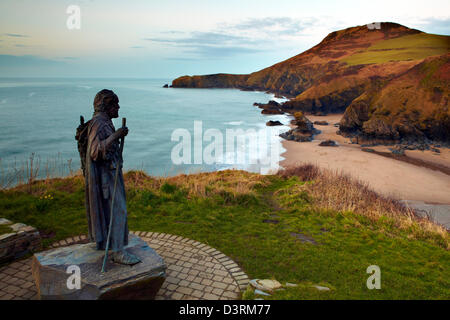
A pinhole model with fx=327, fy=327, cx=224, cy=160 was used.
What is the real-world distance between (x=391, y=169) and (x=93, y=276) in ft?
66.5

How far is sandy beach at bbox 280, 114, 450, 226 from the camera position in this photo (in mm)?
15504

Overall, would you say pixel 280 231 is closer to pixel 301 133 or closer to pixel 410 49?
pixel 301 133

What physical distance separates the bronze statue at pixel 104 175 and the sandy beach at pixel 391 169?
12.2 meters

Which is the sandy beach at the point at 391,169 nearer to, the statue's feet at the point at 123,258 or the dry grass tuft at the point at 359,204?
the dry grass tuft at the point at 359,204

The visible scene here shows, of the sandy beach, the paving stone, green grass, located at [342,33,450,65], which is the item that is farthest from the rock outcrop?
green grass, located at [342,33,450,65]

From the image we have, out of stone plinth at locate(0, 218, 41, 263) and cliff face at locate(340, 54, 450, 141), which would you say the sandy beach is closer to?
cliff face at locate(340, 54, 450, 141)

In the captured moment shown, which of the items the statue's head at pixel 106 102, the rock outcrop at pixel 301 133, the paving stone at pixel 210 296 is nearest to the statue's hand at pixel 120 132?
the statue's head at pixel 106 102

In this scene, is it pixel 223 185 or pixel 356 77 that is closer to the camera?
pixel 223 185

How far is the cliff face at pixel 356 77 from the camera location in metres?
31.5

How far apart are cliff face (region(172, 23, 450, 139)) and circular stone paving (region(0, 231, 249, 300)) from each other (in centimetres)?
2702

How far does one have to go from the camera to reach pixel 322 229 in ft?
29.8

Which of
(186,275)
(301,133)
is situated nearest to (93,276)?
(186,275)

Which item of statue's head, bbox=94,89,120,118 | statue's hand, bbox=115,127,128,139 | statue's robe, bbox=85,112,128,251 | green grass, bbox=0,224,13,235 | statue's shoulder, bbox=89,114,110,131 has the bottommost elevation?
green grass, bbox=0,224,13,235

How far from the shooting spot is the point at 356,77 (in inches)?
2152
